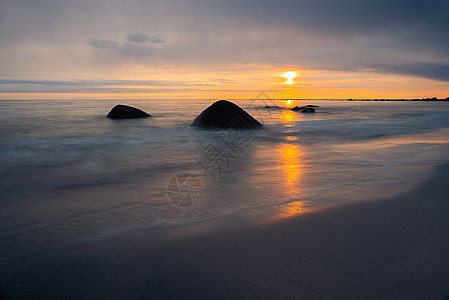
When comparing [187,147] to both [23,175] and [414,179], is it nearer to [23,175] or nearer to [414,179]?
[23,175]

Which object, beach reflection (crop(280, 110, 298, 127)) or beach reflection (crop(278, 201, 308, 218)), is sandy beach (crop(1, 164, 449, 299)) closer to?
beach reflection (crop(278, 201, 308, 218))

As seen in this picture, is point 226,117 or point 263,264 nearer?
point 263,264

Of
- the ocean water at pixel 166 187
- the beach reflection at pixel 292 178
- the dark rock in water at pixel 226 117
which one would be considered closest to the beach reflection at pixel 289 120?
the dark rock in water at pixel 226 117

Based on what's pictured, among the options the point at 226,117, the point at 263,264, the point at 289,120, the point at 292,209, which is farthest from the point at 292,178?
the point at 289,120

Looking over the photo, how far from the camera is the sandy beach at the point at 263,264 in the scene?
139cm

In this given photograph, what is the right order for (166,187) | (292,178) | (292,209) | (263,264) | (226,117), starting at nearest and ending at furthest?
(263,264) → (292,209) → (166,187) → (292,178) → (226,117)

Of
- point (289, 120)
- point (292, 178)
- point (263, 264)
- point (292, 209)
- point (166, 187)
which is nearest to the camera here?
point (263, 264)

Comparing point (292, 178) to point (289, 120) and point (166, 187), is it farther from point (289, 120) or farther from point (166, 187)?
point (289, 120)

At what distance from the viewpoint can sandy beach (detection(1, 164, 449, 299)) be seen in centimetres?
139

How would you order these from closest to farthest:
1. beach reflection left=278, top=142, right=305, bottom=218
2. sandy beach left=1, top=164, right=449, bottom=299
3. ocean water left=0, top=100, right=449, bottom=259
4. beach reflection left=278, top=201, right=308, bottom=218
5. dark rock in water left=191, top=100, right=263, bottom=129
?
sandy beach left=1, top=164, right=449, bottom=299, ocean water left=0, top=100, right=449, bottom=259, beach reflection left=278, top=201, right=308, bottom=218, beach reflection left=278, top=142, right=305, bottom=218, dark rock in water left=191, top=100, right=263, bottom=129

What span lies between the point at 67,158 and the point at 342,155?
240 inches

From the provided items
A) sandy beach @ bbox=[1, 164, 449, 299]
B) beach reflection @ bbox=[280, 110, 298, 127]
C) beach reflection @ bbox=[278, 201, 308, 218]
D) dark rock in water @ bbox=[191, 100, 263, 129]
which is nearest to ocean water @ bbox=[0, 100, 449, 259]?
beach reflection @ bbox=[278, 201, 308, 218]

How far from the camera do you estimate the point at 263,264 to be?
1585 mm


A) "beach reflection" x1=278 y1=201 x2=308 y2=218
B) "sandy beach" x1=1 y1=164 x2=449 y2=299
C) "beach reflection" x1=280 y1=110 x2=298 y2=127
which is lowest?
"sandy beach" x1=1 y1=164 x2=449 y2=299
